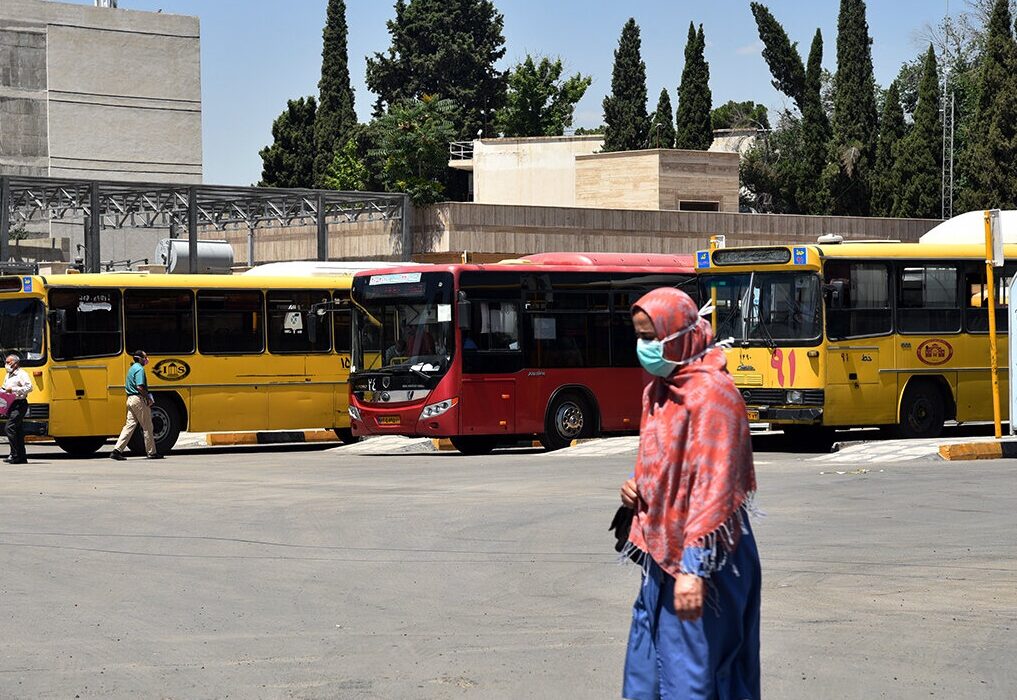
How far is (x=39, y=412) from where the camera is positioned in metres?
24.5

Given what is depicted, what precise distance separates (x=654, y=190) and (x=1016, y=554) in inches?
1696

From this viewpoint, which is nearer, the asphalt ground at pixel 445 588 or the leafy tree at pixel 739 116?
the asphalt ground at pixel 445 588

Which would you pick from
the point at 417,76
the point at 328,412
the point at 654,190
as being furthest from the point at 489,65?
the point at 328,412

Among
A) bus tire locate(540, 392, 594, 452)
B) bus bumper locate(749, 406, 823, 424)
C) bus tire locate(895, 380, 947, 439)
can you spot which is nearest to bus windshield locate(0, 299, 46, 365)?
bus tire locate(540, 392, 594, 452)

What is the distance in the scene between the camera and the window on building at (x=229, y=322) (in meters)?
26.5

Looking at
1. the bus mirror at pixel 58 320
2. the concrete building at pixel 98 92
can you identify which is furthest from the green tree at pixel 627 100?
the bus mirror at pixel 58 320

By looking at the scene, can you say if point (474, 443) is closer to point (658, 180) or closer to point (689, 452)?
point (689, 452)

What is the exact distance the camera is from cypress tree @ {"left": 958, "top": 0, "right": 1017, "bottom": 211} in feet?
192

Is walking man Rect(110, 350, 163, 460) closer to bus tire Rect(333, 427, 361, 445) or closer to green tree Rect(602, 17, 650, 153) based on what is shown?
bus tire Rect(333, 427, 361, 445)

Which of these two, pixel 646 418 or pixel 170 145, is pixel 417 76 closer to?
pixel 170 145

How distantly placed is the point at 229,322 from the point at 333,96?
55306 mm

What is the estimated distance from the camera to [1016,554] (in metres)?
11.9

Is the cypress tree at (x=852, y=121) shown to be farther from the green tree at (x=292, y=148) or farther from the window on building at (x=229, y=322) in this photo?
the window on building at (x=229, y=322)

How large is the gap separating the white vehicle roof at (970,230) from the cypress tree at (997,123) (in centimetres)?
3314
